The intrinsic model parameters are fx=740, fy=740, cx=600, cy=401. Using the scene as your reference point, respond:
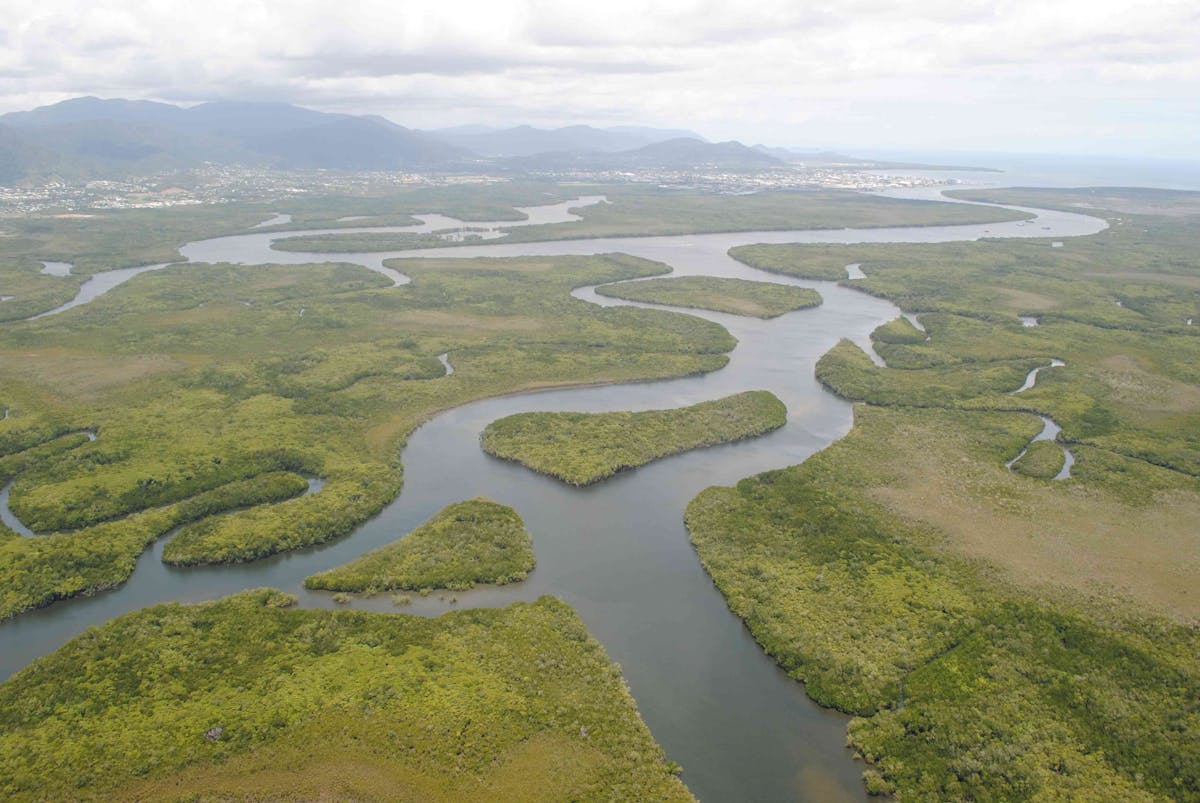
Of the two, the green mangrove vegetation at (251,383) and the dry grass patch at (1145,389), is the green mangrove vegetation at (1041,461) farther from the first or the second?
the green mangrove vegetation at (251,383)

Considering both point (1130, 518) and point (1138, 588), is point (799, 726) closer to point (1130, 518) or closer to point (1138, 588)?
point (1138, 588)

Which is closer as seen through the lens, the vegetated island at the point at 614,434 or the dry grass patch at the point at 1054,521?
the dry grass patch at the point at 1054,521

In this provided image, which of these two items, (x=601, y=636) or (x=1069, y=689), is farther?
(x=601, y=636)

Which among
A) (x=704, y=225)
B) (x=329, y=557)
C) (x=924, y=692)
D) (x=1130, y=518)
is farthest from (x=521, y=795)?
(x=704, y=225)

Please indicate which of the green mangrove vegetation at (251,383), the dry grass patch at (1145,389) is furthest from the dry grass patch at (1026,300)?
the green mangrove vegetation at (251,383)

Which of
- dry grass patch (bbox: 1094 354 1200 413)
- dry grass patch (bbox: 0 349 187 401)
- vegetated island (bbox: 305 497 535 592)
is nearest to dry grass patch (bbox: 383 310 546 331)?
dry grass patch (bbox: 0 349 187 401)

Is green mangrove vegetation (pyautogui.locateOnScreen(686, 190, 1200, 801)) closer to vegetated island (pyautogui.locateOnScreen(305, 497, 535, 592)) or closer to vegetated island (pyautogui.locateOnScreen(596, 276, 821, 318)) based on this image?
vegetated island (pyautogui.locateOnScreen(305, 497, 535, 592))

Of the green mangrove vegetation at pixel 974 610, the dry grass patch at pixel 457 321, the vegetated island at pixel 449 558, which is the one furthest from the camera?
the dry grass patch at pixel 457 321
